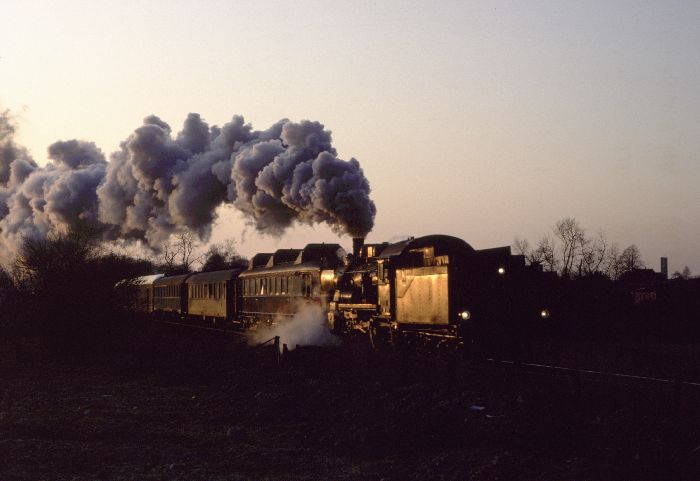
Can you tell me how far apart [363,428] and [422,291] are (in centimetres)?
717

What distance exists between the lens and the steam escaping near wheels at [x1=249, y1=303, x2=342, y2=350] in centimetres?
2580

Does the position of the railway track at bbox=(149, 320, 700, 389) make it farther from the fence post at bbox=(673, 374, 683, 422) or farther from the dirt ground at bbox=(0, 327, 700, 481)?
the dirt ground at bbox=(0, 327, 700, 481)

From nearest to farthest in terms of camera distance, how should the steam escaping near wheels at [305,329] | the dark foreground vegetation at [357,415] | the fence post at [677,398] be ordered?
the dark foreground vegetation at [357,415]
the fence post at [677,398]
the steam escaping near wheels at [305,329]

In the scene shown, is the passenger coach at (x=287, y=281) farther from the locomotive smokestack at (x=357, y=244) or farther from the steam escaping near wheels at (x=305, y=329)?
the locomotive smokestack at (x=357, y=244)

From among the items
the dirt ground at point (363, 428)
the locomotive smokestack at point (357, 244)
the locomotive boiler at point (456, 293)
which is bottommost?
the dirt ground at point (363, 428)

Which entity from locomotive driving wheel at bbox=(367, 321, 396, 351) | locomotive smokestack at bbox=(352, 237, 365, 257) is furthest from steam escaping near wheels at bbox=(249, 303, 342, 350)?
locomotive driving wheel at bbox=(367, 321, 396, 351)

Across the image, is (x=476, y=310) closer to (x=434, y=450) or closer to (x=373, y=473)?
(x=434, y=450)

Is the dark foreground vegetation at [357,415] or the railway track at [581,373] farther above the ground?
the railway track at [581,373]

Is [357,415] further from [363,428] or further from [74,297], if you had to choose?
[74,297]

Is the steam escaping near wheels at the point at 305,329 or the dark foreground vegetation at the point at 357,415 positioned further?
the steam escaping near wheels at the point at 305,329

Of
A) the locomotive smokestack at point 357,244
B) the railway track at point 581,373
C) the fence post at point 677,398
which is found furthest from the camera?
the locomotive smokestack at point 357,244

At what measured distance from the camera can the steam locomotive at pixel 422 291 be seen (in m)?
18.8

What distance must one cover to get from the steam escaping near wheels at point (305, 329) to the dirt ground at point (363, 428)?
536 centimetres

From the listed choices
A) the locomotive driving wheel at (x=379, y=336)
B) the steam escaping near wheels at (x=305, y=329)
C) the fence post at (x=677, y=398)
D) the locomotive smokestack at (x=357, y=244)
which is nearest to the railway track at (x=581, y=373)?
the fence post at (x=677, y=398)
